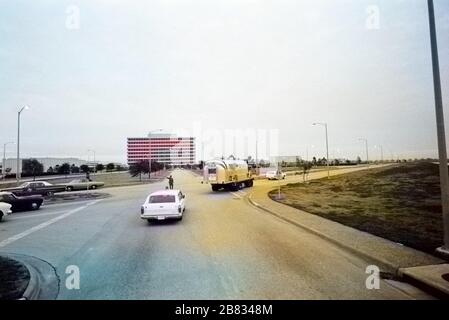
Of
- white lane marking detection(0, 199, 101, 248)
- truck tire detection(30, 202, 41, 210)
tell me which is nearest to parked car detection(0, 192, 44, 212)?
truck tire detection(30, 202, 41, 210)

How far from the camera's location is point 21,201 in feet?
77.8

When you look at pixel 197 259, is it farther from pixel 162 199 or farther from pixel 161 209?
pixel 162 199

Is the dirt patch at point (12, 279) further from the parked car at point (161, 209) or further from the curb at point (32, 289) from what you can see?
the parked car at point (161, 209)

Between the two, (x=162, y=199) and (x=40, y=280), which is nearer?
(x=40, y=280)

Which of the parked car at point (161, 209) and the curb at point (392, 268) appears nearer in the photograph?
the curb at point (392, 268)

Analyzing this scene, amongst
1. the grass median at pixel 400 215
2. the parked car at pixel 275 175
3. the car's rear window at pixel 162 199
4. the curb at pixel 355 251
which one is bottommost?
the curb at pixel 355 251

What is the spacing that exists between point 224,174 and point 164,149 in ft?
460

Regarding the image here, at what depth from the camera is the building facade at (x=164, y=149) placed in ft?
507

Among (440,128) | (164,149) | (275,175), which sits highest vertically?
(164,149)

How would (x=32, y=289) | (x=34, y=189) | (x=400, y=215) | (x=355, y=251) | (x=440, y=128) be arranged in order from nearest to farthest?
(x=32, y=289), (x=440, y=128), (x=355, y=251), (x=400, y=215), (x=34, y=189)

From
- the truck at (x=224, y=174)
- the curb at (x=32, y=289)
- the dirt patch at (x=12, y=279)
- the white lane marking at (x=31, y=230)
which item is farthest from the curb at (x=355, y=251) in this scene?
the truck at (x=224, y=174)

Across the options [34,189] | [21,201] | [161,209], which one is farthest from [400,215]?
[34,189]

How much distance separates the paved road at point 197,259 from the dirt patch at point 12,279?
80 centimetres
